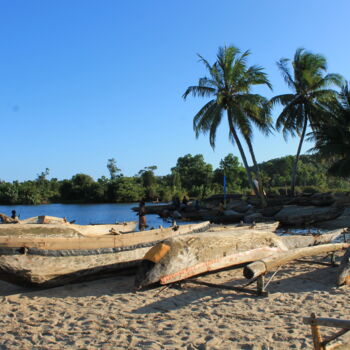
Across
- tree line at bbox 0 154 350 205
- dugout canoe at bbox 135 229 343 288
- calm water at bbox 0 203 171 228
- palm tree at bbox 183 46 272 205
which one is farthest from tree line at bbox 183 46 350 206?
tree line at bbox 0 154 350 205

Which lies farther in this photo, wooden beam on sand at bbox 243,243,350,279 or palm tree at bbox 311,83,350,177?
palm tree at bbox 311,83,350,177

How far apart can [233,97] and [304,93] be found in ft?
20.3

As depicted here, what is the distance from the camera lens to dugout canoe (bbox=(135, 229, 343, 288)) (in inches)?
255

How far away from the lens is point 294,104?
2658 centimetres

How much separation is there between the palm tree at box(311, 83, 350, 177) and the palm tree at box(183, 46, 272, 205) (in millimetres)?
5410

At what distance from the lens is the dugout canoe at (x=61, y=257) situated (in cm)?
639

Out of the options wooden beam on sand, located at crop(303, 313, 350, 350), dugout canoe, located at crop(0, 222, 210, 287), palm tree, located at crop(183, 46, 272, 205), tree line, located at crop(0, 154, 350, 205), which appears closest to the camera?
wooden beam on sand, located at crop(303, 313, 350, 350)

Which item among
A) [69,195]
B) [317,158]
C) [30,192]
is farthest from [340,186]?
[30,192]

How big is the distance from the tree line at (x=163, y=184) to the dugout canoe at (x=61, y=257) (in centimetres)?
4461

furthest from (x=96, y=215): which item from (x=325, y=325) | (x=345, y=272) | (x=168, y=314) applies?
(x=325, y=325)

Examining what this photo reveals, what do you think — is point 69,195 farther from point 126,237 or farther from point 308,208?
point 126,237

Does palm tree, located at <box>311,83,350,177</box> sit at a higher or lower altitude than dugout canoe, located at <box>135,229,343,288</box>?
higher

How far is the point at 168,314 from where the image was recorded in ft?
17.5

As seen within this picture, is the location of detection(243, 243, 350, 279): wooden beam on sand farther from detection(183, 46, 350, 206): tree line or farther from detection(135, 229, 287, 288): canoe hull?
detection(183, 46, 350, 206): tree line
